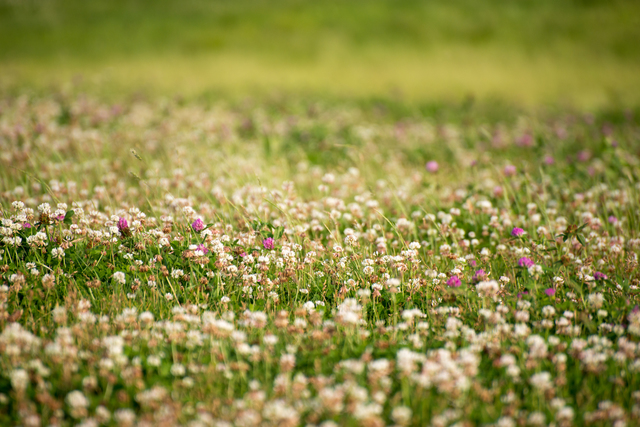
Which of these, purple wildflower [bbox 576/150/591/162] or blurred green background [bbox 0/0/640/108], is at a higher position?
blurred green background [bbox 0/0/640/108]

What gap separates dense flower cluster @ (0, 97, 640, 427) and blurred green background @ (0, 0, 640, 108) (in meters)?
9.75

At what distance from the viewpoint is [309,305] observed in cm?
315

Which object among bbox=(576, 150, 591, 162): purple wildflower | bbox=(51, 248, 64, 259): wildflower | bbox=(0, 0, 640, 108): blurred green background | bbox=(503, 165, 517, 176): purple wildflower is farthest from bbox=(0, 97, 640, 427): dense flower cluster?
bbox=(0, 0, 640, 108): blurred green background

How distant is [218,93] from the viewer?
1334cm

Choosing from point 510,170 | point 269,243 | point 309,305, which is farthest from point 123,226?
point 510,170

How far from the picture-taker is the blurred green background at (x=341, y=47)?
16.6 metres

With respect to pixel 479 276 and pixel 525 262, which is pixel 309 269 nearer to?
pixel 479 276

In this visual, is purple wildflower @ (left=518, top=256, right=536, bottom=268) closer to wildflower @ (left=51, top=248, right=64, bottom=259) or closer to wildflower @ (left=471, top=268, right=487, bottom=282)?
wildflower @ (left=471, top=268, right=487, bottom=282)

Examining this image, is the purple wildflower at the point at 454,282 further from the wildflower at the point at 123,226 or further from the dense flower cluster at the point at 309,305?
the wildflower at the point at 123,226

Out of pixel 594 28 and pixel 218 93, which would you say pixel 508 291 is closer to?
pixel 218 93

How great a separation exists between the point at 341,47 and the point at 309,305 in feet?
69.7

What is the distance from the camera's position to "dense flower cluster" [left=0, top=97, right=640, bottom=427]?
2.28 metres

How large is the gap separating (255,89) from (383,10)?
14.7m

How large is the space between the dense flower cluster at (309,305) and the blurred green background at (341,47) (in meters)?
Result: 9.75
